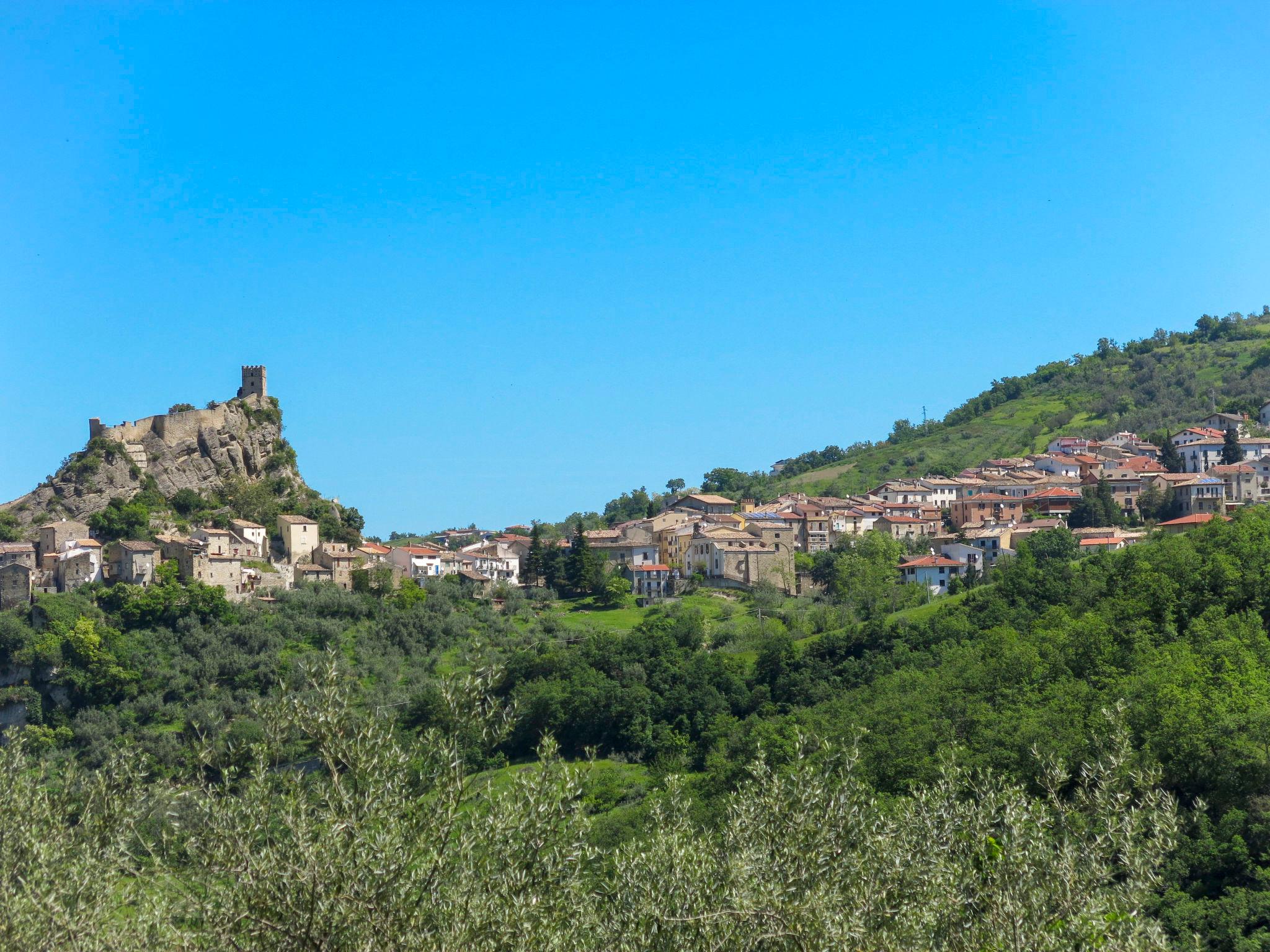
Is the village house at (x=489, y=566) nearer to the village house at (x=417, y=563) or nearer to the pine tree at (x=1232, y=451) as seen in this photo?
the village house at (x=417, y=563)

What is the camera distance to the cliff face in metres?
68.0

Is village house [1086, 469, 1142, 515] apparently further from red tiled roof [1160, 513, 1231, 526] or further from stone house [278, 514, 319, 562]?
stone house [278, 514, 319, 562]

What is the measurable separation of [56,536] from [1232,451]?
6598cm

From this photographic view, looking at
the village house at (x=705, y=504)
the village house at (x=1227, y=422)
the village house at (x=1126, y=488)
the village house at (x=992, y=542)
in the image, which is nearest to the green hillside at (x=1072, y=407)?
the village house at (x=1227, y=422)

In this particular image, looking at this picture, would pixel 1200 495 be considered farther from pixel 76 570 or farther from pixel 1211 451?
pixel 76 570

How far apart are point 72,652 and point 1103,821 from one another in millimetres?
52471

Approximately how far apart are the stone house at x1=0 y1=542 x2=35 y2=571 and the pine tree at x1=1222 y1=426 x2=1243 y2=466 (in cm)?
6628

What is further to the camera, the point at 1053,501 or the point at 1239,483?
the point at 1053,501

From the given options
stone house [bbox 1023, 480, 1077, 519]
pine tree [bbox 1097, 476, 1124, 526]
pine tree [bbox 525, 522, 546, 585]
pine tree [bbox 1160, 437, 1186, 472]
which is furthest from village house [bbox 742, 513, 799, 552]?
pine tree [bbox 1160, 437, 1186, 472]

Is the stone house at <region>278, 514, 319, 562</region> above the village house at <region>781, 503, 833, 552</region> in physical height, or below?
above

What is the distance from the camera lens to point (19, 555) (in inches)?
2491

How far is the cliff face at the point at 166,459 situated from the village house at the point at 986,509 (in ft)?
130

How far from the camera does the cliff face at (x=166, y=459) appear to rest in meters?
68.0

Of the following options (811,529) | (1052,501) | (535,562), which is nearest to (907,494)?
(1052,501)
